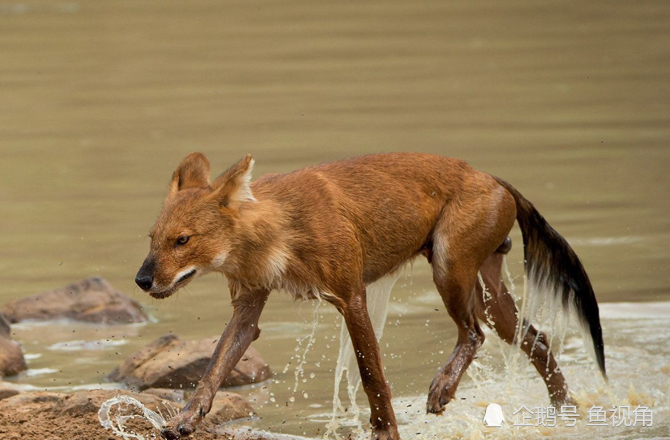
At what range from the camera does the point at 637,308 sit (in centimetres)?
959

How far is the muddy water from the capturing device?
8.84m

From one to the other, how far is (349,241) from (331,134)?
9.12 metres

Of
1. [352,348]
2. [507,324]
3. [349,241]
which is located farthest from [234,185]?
[507,324]

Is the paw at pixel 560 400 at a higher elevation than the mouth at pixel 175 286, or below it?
below

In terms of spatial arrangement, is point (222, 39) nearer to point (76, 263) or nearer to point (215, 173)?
point (215, 173)

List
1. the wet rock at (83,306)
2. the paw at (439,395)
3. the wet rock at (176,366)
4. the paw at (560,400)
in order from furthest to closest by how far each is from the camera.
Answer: the wet rock at (83,306) < the wet rock at (176,366) < the paw at (560,400) < the paw at (439,395)

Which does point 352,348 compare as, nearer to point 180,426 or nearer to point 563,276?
point 563,276

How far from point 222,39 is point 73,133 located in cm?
→ 738

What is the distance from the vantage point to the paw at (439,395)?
7.06m

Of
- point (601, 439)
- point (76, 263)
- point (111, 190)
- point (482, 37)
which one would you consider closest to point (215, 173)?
point (111, 190)

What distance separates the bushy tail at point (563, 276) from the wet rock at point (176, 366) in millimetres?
1911

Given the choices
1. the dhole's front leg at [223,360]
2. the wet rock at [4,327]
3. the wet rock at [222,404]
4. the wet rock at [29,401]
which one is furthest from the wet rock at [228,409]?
the wet rock at [4,327]

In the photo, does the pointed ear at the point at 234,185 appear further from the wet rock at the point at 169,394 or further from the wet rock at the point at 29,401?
the wet rock at the point at 169,394

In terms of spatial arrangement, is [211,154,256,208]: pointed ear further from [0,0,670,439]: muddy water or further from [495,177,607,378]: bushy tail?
[495,177,607,378]: bushy tail
